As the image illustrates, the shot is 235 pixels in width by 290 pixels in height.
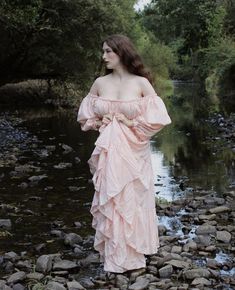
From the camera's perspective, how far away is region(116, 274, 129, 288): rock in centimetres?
564

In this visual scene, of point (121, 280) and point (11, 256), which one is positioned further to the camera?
point (11, 256)

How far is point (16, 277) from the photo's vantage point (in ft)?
19.1

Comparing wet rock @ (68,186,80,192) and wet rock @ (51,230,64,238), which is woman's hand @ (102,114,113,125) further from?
wet rock @ (68,186,80,192)

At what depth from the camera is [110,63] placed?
5984 millimetres

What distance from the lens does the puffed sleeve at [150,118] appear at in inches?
234

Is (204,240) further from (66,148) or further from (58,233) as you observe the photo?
(66,148)

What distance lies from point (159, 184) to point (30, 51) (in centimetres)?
1961

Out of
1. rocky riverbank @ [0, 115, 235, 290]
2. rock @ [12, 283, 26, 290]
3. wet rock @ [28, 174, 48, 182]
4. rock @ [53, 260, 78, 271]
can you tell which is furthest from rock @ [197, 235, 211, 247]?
wet rock @ [28, 174, 48, 182]

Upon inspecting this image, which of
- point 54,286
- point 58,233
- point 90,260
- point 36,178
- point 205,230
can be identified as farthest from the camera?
point 36,178

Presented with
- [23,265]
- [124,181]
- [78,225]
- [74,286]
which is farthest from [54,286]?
[78,225]

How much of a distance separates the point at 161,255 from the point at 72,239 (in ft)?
4.49

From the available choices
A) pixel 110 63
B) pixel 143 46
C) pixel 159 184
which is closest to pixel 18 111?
pixel 159 184

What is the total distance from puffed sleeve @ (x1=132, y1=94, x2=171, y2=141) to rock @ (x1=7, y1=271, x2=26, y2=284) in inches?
75.6

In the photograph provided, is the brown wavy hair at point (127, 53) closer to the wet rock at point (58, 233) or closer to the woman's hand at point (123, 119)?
the woman's hand at point (123, 119)
